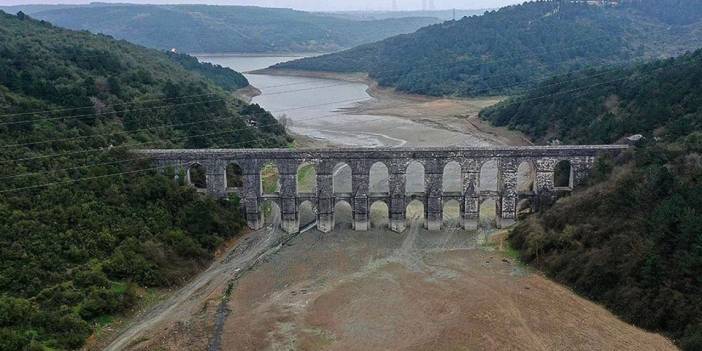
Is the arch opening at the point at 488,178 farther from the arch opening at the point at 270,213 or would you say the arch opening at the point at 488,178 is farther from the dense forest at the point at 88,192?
the dense forest at the point at 88,192

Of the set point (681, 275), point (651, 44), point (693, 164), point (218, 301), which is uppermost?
point (651, 44)

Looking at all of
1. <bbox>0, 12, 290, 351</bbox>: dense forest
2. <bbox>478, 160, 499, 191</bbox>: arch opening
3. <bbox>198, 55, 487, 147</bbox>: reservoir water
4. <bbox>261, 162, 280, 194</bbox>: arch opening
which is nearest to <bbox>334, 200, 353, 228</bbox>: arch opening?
<bbox>261, 162, 280, 194</bbox>: arch opening

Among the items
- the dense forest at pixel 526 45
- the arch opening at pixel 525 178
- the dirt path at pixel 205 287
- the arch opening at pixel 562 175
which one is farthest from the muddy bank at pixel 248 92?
the arch opening at pixel 562 175

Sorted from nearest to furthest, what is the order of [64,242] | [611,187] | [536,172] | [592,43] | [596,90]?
[64,242] → [611,187] → [536,172] → [596,90] → [592,43]

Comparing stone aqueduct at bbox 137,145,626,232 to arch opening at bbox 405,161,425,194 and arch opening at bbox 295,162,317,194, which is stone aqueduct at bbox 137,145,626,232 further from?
arch opening at bbox 405,161,425,194

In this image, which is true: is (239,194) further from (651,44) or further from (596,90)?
(651,44)

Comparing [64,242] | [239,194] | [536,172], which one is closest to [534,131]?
[536,172]
